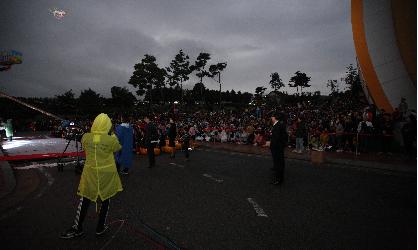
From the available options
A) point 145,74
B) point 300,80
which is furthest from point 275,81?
point 145,74

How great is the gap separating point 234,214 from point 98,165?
2.40 m

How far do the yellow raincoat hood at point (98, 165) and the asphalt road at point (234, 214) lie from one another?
→ 65 centimetres

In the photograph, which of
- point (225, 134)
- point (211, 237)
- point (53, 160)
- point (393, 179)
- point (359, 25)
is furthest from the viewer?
point (225, 134)

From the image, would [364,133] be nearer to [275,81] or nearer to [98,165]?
[98,165]

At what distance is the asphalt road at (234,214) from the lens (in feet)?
13.0

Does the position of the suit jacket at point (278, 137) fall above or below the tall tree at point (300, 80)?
below

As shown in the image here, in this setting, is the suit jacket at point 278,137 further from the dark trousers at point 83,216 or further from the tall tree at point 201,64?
the tall tree at point 201,64

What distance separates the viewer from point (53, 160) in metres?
12.4

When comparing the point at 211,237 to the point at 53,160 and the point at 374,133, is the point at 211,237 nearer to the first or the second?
the point at 53,160

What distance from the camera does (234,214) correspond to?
507 centimetres

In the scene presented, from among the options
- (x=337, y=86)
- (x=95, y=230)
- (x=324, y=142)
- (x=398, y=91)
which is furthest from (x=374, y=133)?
(x=337, y=86)

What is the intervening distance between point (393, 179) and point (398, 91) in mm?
11438

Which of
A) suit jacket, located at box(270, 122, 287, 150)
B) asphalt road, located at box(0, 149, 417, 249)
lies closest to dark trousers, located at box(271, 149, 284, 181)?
suit jacket, located at box(270, 122, 287, 150)

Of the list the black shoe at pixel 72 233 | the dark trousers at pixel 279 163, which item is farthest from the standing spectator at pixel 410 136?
the black shoe at pixel 72 233
